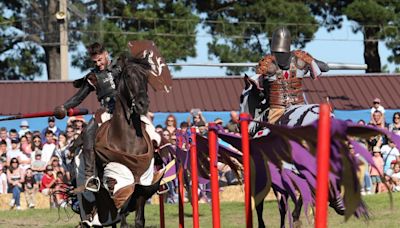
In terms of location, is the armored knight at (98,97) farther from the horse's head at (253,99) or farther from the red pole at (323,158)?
the red pole at (323,158)

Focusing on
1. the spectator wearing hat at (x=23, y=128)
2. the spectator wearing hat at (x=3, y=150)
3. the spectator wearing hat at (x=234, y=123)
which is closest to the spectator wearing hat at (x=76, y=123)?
the spectator wearing hat at (x=23, y=128)

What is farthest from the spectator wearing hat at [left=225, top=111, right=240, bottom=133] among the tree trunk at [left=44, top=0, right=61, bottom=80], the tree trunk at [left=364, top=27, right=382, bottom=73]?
the tree trunk at [left=364, top=27, right=382, bottom=73]

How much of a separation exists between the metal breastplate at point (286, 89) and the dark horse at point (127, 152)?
1.40 meters

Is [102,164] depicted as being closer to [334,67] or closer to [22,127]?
[334,67]

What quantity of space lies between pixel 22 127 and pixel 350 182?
45.5 feet

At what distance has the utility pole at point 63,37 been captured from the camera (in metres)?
26.7

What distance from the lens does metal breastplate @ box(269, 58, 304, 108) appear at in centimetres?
930

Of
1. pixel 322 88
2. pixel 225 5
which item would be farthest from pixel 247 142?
pixel 225 5

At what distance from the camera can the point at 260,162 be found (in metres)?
5.78

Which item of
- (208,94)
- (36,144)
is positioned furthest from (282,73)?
(208,94)

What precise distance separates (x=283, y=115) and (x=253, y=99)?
97 centimetres

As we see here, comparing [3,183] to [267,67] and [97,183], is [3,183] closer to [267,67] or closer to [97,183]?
[97,183]

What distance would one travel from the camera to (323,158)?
4.40 meters

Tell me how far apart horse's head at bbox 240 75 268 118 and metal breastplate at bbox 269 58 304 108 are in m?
0.48
